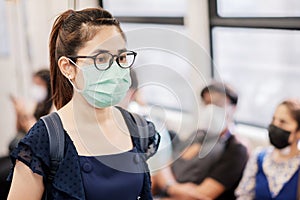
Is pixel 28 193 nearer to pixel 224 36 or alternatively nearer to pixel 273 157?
pixel 273 157

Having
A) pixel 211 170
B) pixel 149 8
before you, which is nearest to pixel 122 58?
pixel 211 170

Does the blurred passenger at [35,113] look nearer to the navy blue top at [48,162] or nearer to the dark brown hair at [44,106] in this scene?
the dark brown hair at [44,106]

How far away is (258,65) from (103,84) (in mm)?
2393

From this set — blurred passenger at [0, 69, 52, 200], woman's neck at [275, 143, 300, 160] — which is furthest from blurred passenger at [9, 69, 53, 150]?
woman's neck at [275, 143, 300, 160]

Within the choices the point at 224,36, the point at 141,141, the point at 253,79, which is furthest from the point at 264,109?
the point at 141,141

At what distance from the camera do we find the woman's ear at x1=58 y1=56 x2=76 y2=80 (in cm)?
133

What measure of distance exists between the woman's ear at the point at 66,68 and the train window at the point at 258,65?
6.54 ft

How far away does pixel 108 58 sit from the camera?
4.29ft

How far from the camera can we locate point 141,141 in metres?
1.43

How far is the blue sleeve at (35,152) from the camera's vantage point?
1.24 metres

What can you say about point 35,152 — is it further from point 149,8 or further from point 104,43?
point 149,8

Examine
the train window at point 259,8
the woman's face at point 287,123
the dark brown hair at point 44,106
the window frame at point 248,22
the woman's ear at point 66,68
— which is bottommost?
the woman's face at point 287,123

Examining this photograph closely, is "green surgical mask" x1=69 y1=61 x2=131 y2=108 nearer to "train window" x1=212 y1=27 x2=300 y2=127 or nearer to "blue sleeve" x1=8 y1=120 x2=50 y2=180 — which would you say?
"blue sleeve" x1=8 y1=120 x2=50 y2=180

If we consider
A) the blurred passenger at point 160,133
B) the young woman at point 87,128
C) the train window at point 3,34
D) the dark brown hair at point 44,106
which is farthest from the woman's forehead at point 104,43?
the train window at point 3,34
